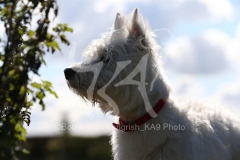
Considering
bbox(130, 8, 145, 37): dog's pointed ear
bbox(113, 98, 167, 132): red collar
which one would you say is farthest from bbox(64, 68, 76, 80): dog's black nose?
bbox(130, 8, 145, 37): dog's pointed ear

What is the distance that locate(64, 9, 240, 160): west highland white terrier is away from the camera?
5.75 meters

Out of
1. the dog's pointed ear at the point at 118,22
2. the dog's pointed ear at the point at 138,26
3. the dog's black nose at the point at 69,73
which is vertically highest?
the dog's pointed ear at the point at 118,22

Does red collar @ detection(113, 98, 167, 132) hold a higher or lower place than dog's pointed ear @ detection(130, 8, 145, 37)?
lower

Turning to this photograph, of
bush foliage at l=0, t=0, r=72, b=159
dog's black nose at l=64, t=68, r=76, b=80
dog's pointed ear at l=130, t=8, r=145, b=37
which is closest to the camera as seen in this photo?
bush foliage at l=0, t=0, r=72, b=159

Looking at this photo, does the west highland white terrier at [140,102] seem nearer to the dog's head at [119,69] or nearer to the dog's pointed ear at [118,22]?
the dog's head at [119,69]

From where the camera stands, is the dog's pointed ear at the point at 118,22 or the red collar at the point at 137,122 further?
the dog's pointed ear at the point at 118,22

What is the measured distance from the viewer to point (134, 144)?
5.84 m

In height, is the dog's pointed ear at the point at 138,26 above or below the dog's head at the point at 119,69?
above

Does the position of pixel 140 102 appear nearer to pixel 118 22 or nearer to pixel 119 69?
pixel 119 69

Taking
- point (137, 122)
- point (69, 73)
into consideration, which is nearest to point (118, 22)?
point (69, 73)

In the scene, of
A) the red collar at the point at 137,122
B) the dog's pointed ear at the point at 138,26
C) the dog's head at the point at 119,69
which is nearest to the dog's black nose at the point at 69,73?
the dog's head at the point at 119,69

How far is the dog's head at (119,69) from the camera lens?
574 centimetres

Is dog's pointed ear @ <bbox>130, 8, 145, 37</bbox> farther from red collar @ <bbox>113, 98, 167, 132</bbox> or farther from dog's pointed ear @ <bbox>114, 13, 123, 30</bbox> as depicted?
red collar @ <bbox>113, 98, 167, 132</bbox>

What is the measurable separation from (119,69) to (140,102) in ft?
1.43
